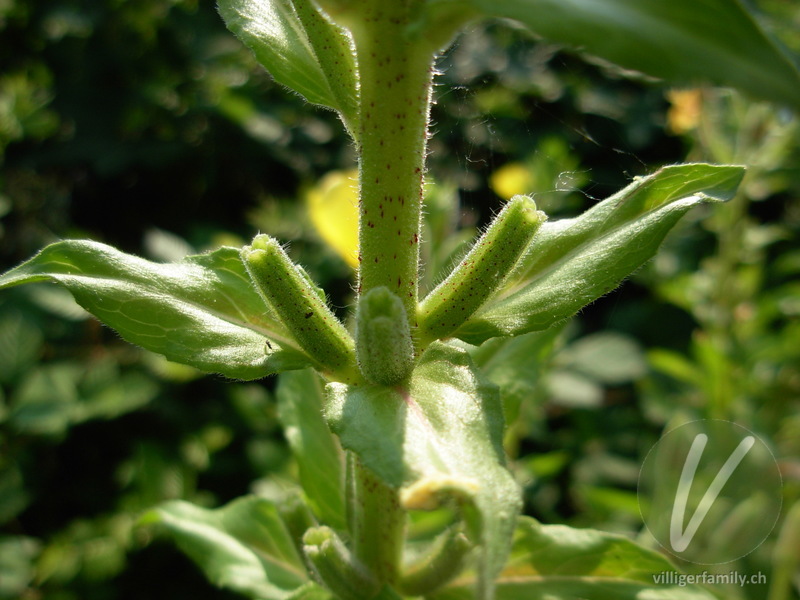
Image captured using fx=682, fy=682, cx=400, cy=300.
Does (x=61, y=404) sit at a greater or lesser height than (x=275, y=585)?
greater

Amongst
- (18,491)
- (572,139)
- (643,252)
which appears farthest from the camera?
(572,139)

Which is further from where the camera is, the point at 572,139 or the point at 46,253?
the point at 572,139

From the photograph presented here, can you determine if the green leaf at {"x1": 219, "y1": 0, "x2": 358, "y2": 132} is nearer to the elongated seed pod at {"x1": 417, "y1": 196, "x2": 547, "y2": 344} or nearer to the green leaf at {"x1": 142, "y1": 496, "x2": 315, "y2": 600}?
Result: the elongated seed pod at {"x1": 417, "y1": 196, "x2": 547, "y2": 344}

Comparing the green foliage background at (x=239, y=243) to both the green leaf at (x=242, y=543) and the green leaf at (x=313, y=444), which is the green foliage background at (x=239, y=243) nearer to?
the green leaf at (x=313, y=444)

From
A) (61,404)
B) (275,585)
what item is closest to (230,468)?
(61,404)

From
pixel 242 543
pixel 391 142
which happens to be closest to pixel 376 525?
pixel 242 543

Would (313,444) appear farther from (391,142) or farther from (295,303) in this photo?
(391,142)

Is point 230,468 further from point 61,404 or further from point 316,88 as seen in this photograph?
point 316,88
